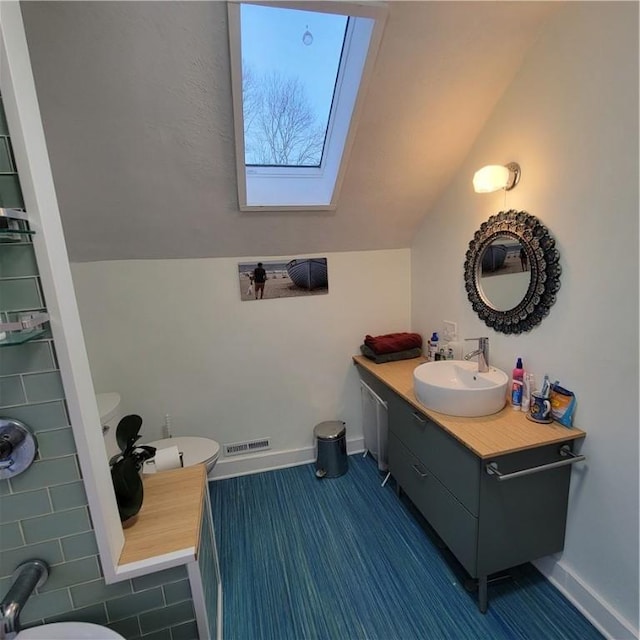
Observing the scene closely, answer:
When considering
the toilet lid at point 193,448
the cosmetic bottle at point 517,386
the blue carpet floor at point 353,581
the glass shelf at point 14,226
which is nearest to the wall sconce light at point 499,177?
the cosmetic bottle at point 517,386

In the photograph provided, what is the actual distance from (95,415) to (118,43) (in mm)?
1289

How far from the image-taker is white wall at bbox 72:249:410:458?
2154mm

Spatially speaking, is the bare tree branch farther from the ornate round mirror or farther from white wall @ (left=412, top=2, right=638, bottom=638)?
the ornate round mirror

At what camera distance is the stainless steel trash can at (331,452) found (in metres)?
2.39

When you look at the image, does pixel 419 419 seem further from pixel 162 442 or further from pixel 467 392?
pixel 162 442

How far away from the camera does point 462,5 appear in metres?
1.26

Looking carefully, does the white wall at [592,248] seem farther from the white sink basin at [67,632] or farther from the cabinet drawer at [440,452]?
the white sink basin at [67,632]

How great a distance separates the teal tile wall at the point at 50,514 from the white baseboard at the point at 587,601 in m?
1.55

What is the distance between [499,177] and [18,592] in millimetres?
2205

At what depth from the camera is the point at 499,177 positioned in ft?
5.19

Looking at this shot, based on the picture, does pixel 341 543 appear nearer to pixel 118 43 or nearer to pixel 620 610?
pixel 620 610

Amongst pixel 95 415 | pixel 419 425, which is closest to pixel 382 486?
pixel 419 425

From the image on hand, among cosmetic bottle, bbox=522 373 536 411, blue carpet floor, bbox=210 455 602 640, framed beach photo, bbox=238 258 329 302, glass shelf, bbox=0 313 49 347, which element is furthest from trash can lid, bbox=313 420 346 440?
glass shelf, bbox=0 313 49 347

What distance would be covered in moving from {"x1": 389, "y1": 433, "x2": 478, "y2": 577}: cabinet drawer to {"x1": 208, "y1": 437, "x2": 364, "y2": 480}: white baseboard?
2.52 ft
